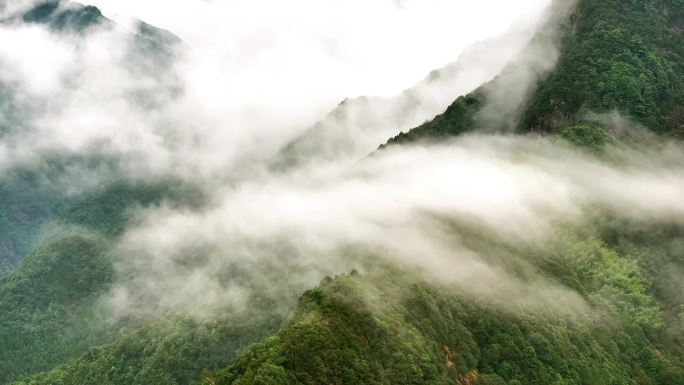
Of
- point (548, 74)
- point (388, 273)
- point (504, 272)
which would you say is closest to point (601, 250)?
point (504, 272)

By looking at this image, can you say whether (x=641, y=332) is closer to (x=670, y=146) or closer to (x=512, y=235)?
(x=512, y=235)

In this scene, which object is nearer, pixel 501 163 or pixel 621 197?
pixel 621 197

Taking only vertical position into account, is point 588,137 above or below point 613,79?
below

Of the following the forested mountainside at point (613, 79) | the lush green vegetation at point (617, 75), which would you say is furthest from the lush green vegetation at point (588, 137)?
the lush green vegetation at point (617, 75)

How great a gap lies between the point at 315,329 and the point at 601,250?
7596 cm

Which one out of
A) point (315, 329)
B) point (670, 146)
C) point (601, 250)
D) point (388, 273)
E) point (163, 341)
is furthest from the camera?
point (163, 341)

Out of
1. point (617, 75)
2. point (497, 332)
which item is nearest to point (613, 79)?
point (617, 75)

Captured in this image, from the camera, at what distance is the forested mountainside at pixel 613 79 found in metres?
167

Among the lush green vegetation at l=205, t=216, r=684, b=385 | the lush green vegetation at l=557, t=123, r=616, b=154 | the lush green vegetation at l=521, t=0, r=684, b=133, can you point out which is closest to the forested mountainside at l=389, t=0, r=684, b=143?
the lush green vegetation at l=521, t=0, r=684, b=133

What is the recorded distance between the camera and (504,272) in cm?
12344

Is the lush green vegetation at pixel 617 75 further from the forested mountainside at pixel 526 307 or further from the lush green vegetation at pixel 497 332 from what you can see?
the lush green vegetation at pixel 497 332

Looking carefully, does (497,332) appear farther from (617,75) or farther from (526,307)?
(617,75)

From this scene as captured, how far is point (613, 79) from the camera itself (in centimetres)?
17100

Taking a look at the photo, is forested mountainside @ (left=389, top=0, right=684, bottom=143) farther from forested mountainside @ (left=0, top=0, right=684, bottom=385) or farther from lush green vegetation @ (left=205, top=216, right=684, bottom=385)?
lush green vegetation @ (left=205, top=216, right=684, bottom=385)
